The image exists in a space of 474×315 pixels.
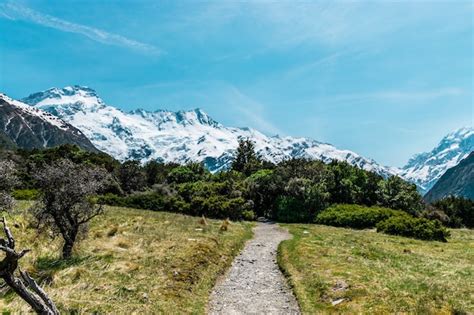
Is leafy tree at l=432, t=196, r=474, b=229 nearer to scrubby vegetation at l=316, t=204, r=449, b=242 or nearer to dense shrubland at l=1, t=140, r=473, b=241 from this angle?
dense shrubland at l=1, t=140, r=473, b=241

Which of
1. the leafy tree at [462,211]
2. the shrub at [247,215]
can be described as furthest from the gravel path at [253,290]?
the leafy tree at [462,211]

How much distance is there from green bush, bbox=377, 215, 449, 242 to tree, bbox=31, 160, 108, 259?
40177 mm

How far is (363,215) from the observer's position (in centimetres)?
6178

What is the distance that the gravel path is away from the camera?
1914 centimetres

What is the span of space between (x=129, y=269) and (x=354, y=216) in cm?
4640

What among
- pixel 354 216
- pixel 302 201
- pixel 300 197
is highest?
pixel 300 197

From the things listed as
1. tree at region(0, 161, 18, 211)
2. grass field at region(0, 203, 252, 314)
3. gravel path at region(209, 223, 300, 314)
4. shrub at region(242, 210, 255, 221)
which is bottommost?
gravel path at region(209, 223, 300, 314)

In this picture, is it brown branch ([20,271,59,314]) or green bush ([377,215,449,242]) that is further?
green bush ([377,215,449,242])

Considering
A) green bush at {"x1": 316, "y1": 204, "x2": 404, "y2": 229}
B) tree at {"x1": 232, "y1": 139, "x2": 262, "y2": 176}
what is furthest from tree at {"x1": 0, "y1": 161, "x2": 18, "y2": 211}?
tree at {"x1": 232, "y1": 139, "x2": 262, "y2": 176}

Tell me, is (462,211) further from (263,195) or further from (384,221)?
(263,195)

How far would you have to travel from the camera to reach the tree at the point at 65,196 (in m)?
26.7

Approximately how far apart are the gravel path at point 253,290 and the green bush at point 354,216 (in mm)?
32993

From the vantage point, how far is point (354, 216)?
62.2 metres

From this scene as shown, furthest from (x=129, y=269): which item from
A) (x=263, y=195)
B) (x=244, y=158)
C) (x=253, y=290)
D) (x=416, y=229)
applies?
(x=244, y=158)
